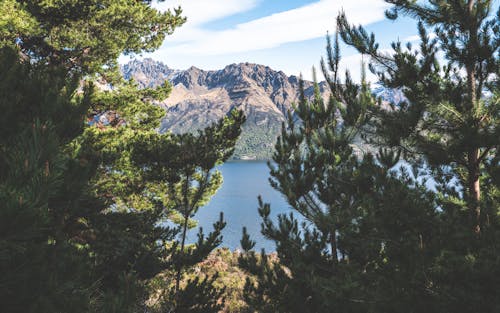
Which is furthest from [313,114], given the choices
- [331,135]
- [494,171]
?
[494,171]

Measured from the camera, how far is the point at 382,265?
5238 mm

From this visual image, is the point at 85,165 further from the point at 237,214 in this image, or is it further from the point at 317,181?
the point at 237,214

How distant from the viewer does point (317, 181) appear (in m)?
7.45

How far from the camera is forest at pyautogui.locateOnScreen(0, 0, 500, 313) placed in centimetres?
245

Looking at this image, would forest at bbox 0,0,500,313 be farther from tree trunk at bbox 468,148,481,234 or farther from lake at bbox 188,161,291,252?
lake at bbox 188,161,291,252

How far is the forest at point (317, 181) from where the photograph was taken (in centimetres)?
245

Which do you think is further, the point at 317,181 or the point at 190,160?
the point at 190,160

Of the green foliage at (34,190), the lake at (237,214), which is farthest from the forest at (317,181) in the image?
the lake at (237,214)

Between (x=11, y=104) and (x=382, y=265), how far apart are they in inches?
217

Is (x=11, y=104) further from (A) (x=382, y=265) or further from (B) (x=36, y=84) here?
(A) (x=382, y=265)

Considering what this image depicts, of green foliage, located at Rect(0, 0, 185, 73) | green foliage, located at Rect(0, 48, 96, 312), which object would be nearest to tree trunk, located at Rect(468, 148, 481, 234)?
green foliage, located at Rect(0, 48, 96, 312)

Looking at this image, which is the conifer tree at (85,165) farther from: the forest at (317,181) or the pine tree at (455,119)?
the pine tree at (455,119)

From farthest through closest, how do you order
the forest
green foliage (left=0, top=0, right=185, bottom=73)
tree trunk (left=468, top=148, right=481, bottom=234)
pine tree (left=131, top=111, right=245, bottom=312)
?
green foliage (left=0, top=0, right=185, bottom=73) → pine tree (left=131, top=111, right=245, bottom=312) → tree trunk (left=468, top=148, right=481, bottom=234) → the forest

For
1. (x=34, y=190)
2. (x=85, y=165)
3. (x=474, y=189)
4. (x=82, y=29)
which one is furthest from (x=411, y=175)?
(x=82, y=29)
